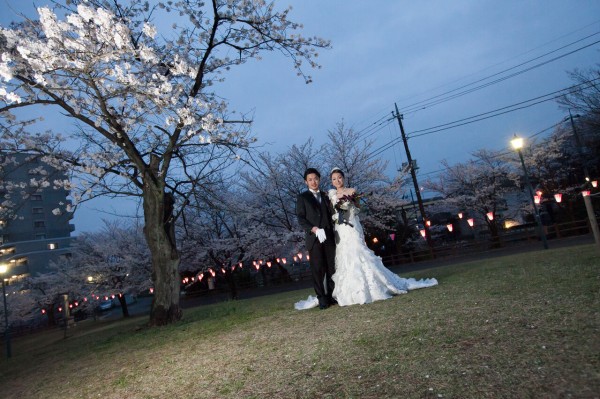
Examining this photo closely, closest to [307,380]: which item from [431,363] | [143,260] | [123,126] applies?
[431,363]

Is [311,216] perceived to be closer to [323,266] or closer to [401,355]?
[323,266]

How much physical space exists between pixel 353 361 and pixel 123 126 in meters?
7.46

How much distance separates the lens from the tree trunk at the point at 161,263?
8133 mm

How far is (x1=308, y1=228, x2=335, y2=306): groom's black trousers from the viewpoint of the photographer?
5566 mm

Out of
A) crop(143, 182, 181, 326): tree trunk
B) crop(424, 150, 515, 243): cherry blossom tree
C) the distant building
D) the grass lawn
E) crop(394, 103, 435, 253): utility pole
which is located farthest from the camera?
the distant building

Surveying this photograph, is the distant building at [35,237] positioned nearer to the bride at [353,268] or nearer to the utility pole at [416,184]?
the utility pole at [416,184]

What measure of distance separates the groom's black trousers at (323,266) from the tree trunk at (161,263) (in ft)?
13.5

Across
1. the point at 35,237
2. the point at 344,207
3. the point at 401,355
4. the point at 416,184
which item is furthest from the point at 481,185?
the point at 35,237

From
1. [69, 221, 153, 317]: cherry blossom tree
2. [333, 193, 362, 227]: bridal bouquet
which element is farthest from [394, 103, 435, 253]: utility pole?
[69, 221, 153, 317]: cherry blossom tree

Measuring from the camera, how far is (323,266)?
5695 mm

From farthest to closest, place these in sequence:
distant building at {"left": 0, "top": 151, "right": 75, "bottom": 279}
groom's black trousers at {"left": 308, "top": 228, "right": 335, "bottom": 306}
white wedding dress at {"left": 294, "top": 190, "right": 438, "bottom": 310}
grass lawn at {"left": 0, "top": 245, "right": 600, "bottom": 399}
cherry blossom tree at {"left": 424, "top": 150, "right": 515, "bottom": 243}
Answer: distant building at {"left": 0, "top": 151, "right": 75, "bottom": 279} < cherry blossom tree at {"left": 424, "top": 150, "right": 515, "bottom": 243} < groom's black trousers at {"left": 308, "top": 228, "right": 335, "bottom": 306} < white wedding dress at {"left": 294, "top": 190, "right": 438, "bottom": 310} < grass lawn at {"left": 0, "top": 245, "right": 600, "bottom": 399}

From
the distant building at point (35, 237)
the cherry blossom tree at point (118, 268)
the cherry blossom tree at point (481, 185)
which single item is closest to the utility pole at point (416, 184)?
the cherry blossom tree at point (481, 185)

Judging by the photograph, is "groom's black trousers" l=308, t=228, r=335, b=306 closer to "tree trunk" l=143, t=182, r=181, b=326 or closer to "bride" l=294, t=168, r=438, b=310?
"bride" l=294, t=168, r=438, b=310

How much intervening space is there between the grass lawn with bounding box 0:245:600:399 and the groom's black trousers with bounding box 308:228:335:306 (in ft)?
1.80
